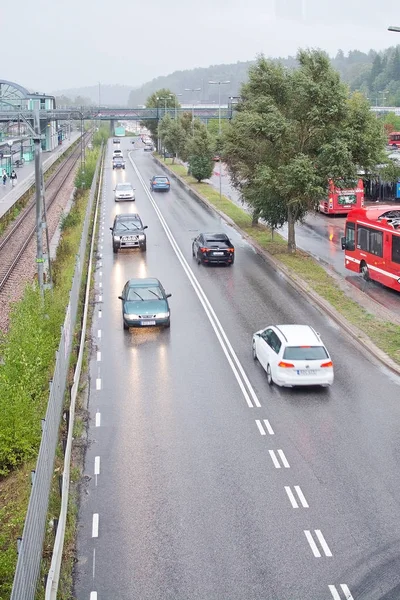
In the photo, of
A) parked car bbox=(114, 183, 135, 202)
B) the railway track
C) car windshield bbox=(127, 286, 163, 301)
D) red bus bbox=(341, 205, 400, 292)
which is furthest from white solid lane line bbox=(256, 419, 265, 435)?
parked car bbox=(114, 183, 135, 202)

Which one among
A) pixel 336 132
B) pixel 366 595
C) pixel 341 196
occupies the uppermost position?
pixel 336 132

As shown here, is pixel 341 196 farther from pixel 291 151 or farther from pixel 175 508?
pixel 175 508

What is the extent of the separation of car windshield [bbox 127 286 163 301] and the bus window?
965 centimetres

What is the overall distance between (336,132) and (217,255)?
25.4ft

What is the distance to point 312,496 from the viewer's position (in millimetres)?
13523

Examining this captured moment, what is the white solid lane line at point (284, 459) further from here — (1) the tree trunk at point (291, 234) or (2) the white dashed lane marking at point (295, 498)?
(1) the tree trunk at point (291, 234)

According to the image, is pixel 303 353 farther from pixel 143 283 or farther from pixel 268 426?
pixel 143 283

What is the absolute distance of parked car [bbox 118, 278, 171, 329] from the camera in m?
24.3

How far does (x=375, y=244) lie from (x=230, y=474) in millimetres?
18813

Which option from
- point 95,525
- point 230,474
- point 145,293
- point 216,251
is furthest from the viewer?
point 216,251

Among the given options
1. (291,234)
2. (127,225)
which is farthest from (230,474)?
(127,225)

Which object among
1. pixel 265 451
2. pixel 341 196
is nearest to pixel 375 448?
pixel 265 451

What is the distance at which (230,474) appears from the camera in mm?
14438

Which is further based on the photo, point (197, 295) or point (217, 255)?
point (217, 255)
